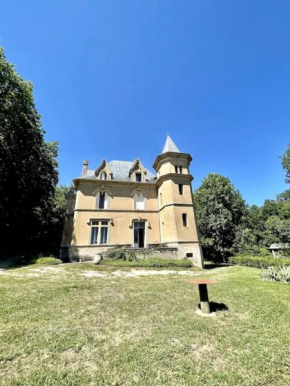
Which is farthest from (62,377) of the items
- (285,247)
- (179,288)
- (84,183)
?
(285,247)

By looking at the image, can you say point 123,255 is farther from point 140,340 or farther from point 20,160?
point 20,160

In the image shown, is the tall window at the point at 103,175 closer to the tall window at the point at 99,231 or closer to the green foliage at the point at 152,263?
the tall window at the point at 99,231

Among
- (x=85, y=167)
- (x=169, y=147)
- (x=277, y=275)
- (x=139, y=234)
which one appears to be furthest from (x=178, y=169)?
(x=277, y=275)

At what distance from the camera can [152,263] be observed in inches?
561

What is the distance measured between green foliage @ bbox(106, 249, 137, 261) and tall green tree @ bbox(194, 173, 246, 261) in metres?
12.9

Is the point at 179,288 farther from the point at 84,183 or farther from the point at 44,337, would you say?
the point at 84,183

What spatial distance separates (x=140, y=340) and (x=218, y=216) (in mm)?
24304

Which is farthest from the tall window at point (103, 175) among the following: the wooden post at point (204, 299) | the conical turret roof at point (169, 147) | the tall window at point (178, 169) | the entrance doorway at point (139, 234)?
the wooden post at point (204, 299)

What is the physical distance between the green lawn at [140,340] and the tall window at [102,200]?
12.6 m

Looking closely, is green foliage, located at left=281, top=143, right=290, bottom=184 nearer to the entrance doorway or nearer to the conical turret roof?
the conical turret roof

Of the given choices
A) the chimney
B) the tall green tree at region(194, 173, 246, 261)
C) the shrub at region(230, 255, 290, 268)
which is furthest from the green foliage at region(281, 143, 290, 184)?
the chimney

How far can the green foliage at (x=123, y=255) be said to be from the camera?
1536 centimetres

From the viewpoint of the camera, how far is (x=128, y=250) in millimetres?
15953

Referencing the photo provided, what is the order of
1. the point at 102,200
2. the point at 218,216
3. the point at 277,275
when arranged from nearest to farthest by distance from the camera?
the point at 277,275, the point at 102,200, the point at 218,216
